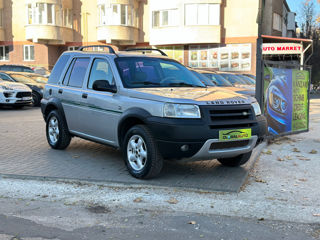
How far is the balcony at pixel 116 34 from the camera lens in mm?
35594

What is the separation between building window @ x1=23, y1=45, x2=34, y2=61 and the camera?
39.7 meters

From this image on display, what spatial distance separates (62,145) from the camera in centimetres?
762

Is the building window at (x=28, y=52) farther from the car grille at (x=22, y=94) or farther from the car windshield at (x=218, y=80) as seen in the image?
the car windshield at (x=218, y=80)

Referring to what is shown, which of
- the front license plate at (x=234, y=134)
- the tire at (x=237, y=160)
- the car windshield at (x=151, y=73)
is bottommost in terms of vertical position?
the tire at (x=237, y=160)

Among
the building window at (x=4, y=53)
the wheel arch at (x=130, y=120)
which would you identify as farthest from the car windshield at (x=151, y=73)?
the building window at (x=4, y=53)

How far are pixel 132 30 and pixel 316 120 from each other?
982 inches

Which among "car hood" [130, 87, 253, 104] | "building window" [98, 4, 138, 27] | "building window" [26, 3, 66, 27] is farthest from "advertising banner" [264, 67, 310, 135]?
"building window" [26, 3, 66, 27]

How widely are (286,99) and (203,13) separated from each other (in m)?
24.9

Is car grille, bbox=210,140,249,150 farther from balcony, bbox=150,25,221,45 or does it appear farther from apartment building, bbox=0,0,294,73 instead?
balcony, bbox=150,25,221,45

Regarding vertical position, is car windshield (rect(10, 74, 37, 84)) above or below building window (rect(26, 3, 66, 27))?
below

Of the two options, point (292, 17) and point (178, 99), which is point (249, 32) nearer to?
point (292, 17)

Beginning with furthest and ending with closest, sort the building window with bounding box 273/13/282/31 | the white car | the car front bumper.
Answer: the building window with bounding box 273/13/282/31, the white car, the car front bumper

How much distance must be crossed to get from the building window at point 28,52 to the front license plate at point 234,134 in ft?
123

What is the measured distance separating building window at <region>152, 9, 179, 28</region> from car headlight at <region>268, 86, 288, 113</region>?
25.9 meters
